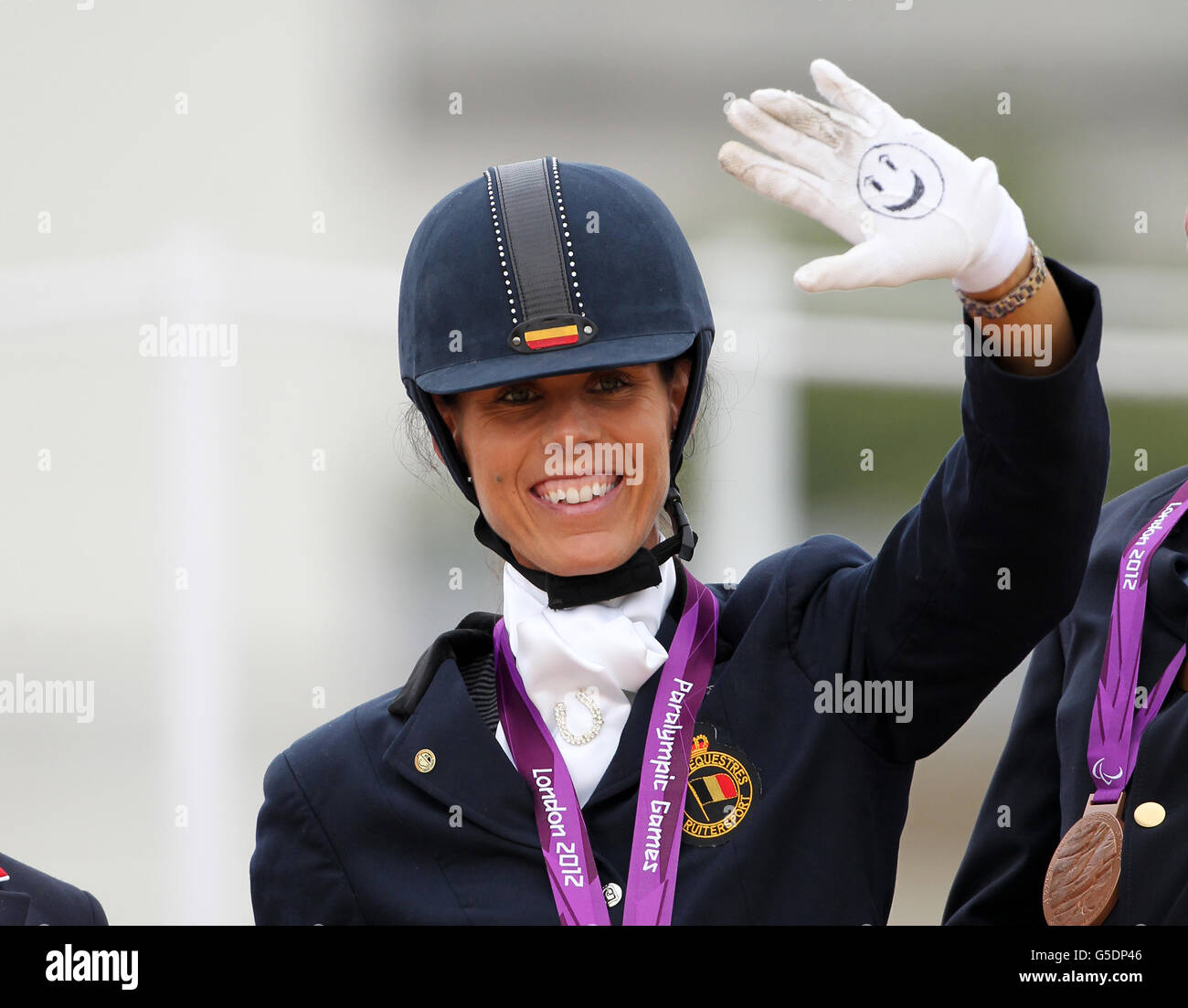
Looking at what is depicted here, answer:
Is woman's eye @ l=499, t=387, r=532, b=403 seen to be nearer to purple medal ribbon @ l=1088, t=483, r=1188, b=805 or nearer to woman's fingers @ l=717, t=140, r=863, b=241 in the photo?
woman's fingers @ l=717, t=140, r=863, b=241

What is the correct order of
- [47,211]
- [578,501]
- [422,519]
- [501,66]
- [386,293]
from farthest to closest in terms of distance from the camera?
[501,66], [422,519], [47,211], [386,293], [578,501]

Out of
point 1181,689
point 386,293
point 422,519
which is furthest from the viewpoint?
point 422,519

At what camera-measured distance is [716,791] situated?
90.5 inches

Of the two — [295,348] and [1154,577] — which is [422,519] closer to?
[295,348]

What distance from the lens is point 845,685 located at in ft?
7.57

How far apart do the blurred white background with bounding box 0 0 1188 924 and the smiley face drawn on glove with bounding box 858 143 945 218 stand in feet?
2.57

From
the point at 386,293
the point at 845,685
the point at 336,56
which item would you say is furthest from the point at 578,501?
the point at 336,56

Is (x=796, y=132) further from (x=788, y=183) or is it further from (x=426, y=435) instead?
(x=426, y=435)

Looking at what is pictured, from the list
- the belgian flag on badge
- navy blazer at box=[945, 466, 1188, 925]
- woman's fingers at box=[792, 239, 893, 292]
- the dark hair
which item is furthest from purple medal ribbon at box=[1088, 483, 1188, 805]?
the belgian flag on badge

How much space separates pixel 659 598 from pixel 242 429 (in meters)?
3.49

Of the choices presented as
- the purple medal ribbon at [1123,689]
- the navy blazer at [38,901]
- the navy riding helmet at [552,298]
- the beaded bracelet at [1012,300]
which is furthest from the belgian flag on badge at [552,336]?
the navy blazer at [38,901]

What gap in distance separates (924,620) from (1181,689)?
21.6 inches

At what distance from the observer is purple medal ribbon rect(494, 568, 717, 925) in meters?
2.23

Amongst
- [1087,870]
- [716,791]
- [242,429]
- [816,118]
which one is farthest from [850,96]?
[242,429]
